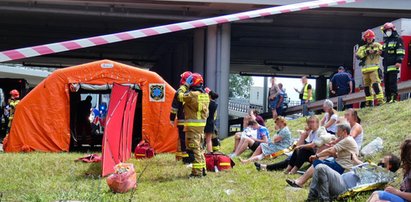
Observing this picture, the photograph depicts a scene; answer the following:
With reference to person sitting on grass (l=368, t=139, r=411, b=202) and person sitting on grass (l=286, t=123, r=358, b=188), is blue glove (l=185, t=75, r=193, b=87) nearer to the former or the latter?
person sitting on grass (l=286, t=123, r=358, b=188)

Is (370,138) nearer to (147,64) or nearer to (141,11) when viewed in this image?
(141,11)

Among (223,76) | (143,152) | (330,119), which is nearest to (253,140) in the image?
(330,119)

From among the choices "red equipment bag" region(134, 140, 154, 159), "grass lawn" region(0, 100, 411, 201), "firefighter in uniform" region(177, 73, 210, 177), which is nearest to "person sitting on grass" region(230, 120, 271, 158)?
"grass lawn" region(0, 100, 411, 201)

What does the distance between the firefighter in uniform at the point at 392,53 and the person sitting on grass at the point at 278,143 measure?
2.84 meters

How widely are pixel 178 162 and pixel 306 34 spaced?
57.5 ft

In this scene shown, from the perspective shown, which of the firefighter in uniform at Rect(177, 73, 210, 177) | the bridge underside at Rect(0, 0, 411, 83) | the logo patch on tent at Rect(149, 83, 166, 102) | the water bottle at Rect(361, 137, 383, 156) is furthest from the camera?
the bridge underside at Rect(0, 0, 411, 83)

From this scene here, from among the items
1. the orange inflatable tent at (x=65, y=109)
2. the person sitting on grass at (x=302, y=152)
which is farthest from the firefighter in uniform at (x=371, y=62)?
the orange inflatable tent at (x=65, y=109)

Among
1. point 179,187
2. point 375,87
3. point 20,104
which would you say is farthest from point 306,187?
point 20,104

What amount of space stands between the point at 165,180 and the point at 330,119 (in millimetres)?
3670

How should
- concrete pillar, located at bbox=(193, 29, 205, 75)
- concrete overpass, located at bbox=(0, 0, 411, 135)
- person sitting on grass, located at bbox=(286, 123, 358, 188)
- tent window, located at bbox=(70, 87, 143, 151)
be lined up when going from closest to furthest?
1. person sitting on grass, located at bbox=(286, 123, 358, 188)
2. tent window, located at bbox=(70, 87, 143, 151)
3. concrete overpass, located at bbox=(0, 0, 411, 135)
4. concrete pillar, located at bbox=(193, 29, 205, 75)

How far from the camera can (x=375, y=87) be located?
1192 centimetres

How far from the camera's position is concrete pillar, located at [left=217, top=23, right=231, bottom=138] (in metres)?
19.0

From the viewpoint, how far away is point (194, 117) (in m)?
8.34

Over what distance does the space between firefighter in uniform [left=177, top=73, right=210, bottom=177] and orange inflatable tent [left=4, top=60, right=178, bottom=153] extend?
4.93 m
